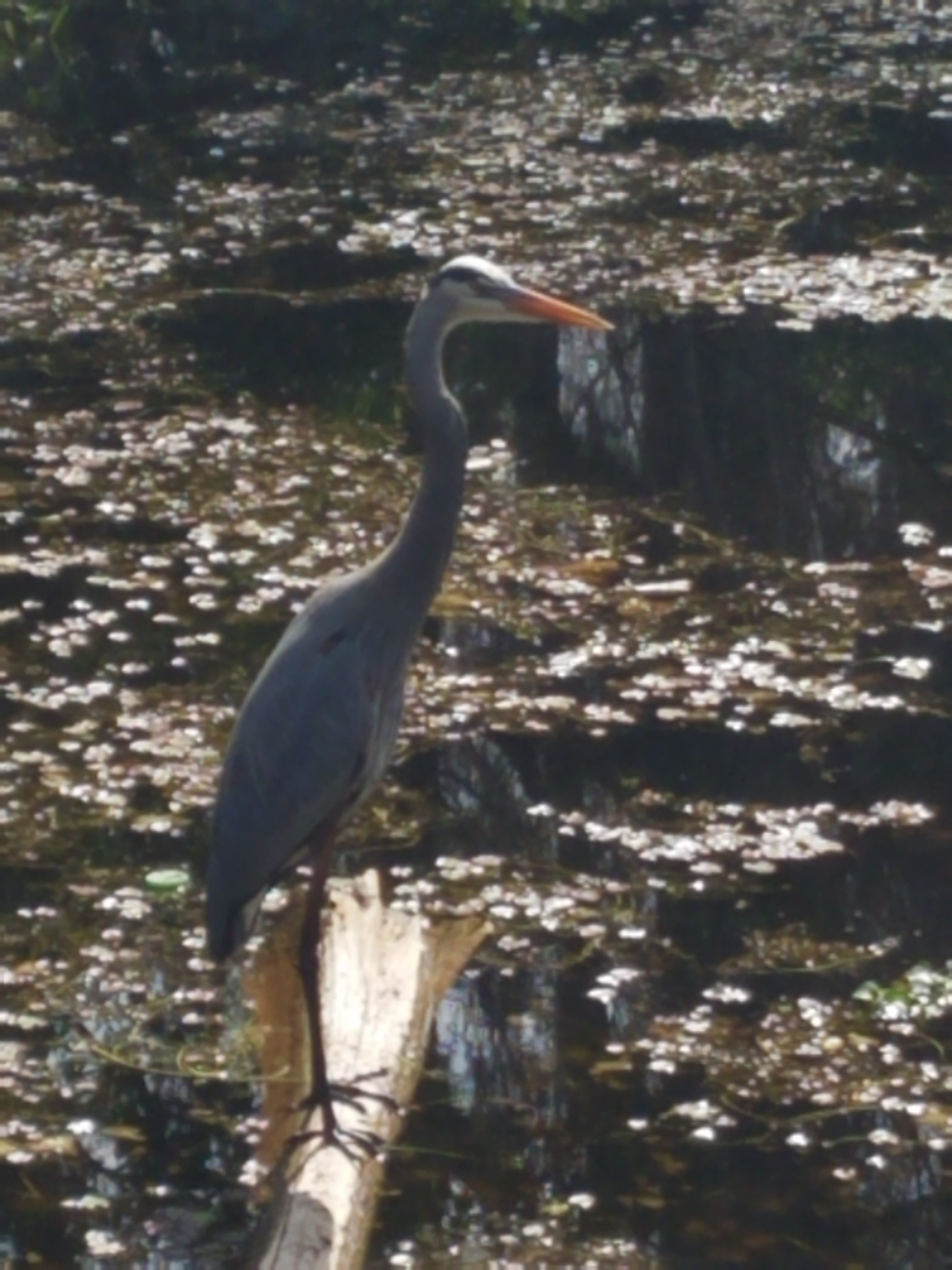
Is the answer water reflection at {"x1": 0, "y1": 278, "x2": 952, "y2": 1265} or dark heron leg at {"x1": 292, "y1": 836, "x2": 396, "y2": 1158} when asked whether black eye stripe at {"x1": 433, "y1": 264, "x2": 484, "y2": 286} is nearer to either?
dark heron leg at {"x1": 292, "y1": 836, "x2": 396, "y2": 1158}

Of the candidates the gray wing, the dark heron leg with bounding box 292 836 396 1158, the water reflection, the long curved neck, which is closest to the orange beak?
the long curved neck

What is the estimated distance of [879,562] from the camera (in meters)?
5.94

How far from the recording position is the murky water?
12.5ft

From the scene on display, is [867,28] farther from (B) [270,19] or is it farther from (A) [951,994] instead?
(A) [951,994]

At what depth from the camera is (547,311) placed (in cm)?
389

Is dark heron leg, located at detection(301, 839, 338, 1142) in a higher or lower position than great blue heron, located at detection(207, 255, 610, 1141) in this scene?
lower

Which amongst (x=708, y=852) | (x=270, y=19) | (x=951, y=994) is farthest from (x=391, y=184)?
(x=951, y=994)

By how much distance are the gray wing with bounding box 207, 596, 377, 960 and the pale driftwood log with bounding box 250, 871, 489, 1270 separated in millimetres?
273

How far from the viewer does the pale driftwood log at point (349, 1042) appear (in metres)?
3.21

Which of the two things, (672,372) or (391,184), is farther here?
(391,184)

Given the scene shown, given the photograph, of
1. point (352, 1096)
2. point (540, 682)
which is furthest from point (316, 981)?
point (540, 682)

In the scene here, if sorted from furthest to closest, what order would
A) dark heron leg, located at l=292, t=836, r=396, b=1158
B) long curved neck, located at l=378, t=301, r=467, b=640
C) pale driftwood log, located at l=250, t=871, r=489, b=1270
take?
1. long curved neck, located at l=378, t=301, r=467, b=640
2. dark heron leg, located at l=292, t=836, r=396, b=1158
3. pale driftwood log, located at l=250, t=871, r=489, b=1270

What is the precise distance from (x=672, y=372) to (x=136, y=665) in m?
2.73

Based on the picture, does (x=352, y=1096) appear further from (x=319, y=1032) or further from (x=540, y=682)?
(x=540, y=682)
